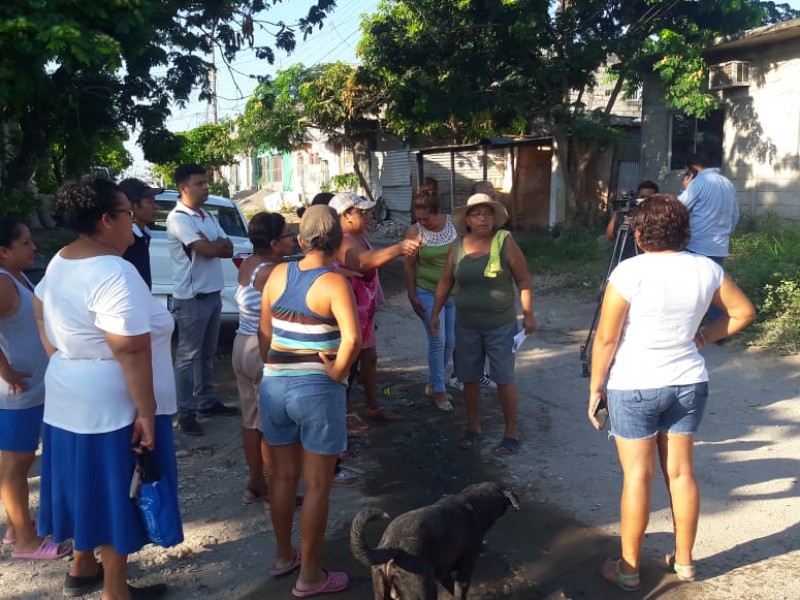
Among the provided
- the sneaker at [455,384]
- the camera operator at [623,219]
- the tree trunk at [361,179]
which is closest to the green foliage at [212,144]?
the tree trunk at [361,179]

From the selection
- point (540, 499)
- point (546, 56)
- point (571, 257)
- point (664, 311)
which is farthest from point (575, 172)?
point (664, 311)

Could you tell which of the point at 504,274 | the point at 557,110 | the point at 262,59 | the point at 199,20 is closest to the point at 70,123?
the point at 199,20

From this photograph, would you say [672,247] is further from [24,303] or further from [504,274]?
[24,303]

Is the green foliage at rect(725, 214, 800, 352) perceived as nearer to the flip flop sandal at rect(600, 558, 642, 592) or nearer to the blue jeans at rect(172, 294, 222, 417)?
the flip flop sandal at rect(600, 558, 642, 592)

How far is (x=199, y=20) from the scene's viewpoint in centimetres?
1250

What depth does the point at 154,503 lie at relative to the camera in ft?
9.68

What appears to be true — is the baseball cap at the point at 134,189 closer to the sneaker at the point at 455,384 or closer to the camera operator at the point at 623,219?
the sneaker at the point at 455,384

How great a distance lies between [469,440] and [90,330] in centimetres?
302

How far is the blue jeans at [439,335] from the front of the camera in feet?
18.9

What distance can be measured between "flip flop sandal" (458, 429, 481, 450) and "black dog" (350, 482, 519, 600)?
1715mm

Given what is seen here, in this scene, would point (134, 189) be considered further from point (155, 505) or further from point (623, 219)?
point (623, 219)

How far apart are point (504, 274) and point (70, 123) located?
9.84 meters

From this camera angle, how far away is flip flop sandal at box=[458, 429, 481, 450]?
5079 millimetres

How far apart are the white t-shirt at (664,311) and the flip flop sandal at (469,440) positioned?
2.12 meters
